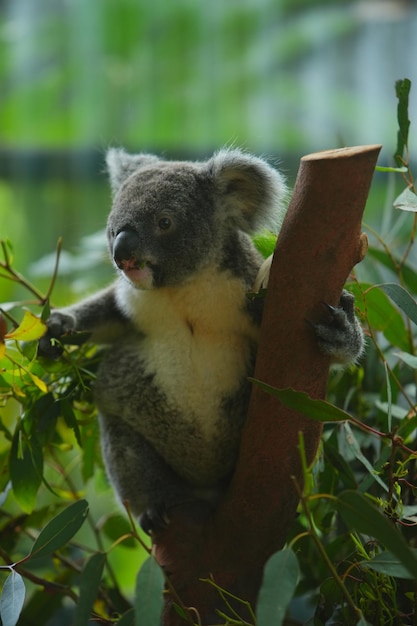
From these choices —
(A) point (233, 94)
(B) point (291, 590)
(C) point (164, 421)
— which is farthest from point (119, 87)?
(B) point (291, 590)

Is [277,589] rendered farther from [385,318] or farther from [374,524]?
[385,318]

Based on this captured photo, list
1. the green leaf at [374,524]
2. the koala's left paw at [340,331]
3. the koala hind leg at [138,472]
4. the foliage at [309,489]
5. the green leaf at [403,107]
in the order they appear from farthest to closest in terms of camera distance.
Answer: the koala hind leg at [138,472]
the green leaf at [403,107]
the koala's left paw at [340,331]
the foliage at [309,489]
the green leaf at [374,524]

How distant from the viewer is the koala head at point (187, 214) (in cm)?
174

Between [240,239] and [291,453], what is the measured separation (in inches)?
24.6

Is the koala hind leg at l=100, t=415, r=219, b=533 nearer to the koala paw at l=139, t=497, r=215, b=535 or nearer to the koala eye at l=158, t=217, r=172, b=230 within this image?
the koala paw at l=139, t=497, r=215, b=535

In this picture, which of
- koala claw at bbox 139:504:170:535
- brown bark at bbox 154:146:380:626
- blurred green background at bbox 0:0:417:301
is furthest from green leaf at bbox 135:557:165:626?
→ blurred green background at bbox 0:0:417:301

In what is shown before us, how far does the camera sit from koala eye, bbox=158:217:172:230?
70.1 inches

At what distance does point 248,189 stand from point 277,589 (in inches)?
42.6

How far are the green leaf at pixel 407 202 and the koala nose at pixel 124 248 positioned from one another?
58 centimetres

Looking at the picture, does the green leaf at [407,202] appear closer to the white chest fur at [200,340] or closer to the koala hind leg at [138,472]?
the white chest fur at [200,340]

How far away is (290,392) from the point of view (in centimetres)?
128

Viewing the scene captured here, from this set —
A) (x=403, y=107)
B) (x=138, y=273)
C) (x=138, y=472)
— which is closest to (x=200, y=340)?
(x=138, y=273)

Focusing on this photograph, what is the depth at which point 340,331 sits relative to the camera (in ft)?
4.82

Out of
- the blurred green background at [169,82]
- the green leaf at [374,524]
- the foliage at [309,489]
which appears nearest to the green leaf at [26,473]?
the foliage at [309,489]
